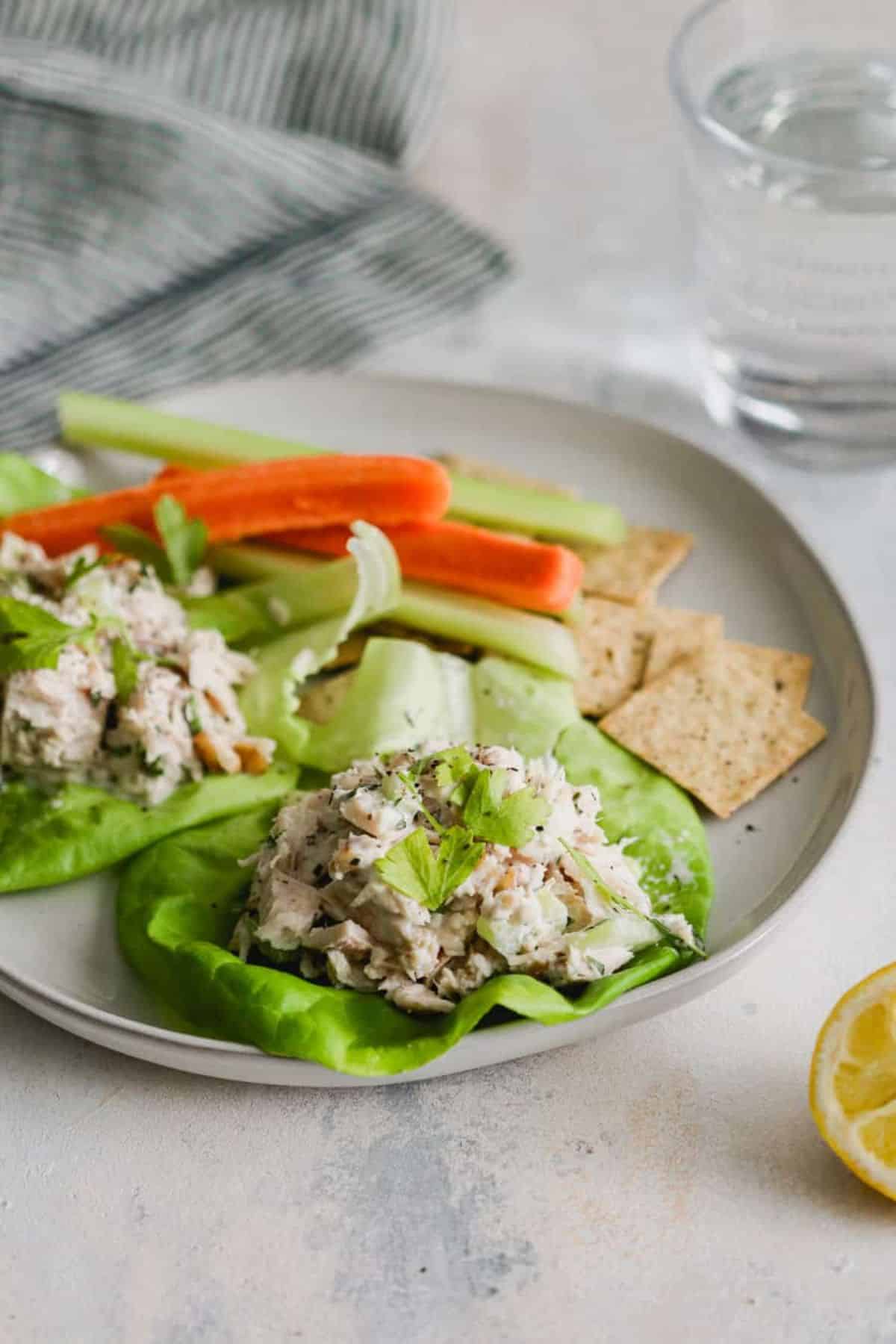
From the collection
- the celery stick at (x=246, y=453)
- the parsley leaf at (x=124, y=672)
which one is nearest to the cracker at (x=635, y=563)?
the celery stick at (x=246, y=453)

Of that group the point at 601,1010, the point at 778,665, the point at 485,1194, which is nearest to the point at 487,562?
the point at 778,665

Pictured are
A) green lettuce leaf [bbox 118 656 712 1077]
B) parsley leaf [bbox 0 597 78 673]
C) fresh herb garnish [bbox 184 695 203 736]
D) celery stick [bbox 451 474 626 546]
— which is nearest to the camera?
green lettuce leaf [bbox 118 656 712 1077]

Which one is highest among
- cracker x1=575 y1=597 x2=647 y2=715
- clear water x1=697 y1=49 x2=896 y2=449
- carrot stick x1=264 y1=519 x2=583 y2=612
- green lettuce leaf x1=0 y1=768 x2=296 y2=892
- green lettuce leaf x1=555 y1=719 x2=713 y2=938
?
clear water x1=697 y1=49 x2=896 y2=449

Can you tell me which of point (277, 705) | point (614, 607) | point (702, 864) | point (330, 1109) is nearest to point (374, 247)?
point (614, 607)

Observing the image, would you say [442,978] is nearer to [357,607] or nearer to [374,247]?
[357,607]

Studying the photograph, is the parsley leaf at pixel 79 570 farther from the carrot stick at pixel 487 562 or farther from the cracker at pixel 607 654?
the cracker at pixel 607 654

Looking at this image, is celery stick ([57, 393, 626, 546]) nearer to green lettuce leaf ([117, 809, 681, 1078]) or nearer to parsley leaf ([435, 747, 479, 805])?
parsley leaf ([435, 747, 479, 805])

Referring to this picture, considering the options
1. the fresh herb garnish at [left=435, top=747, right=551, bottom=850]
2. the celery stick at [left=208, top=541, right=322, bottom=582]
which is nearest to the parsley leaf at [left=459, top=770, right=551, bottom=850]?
the fresh herb garnish at [left=435, top=747, right=551, bottom=850]
